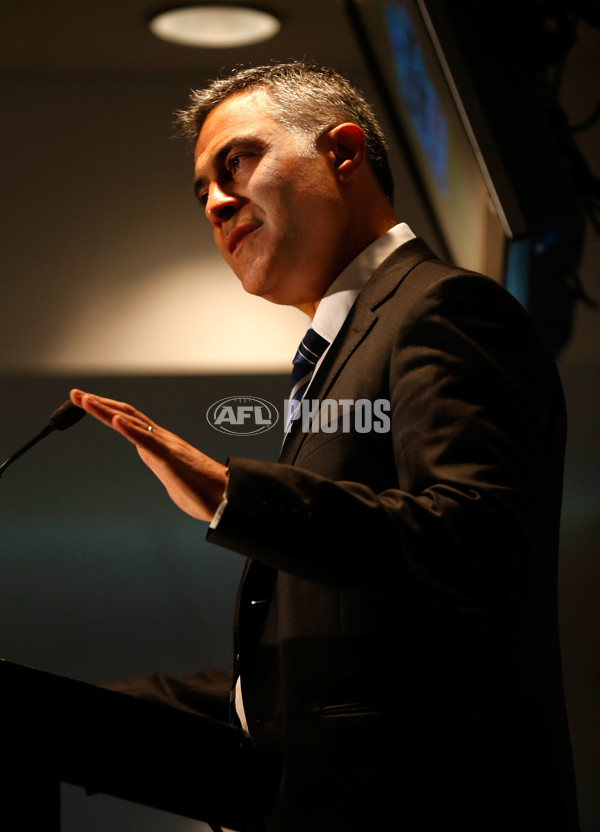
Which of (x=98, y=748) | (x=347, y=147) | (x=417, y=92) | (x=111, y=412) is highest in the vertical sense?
(x=417, y=92)

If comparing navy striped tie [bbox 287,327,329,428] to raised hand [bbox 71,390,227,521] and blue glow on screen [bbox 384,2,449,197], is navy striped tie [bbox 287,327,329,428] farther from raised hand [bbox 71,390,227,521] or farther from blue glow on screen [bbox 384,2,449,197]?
blue glow on screen [bbox 384,2,449,197]

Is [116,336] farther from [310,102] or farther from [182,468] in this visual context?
[182,468]

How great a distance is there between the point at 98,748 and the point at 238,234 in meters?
0.86

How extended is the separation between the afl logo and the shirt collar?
0.77 metres

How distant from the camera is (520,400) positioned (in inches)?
42.9

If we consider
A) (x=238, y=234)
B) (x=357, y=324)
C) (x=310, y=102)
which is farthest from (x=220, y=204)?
(x=357, y=324)

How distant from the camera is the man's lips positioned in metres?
1.46

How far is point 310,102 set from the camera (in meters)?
1.49

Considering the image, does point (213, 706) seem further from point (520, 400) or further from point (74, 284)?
point (74, 284)

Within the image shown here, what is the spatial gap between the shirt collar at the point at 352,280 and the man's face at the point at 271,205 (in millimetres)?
37

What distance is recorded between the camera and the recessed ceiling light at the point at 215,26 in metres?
2.15

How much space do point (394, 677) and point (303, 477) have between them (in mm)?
343

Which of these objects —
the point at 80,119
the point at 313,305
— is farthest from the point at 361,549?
the point at 80,119

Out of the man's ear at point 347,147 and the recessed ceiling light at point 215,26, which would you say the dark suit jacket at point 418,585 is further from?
the recessed ceiling light at point 215,26
